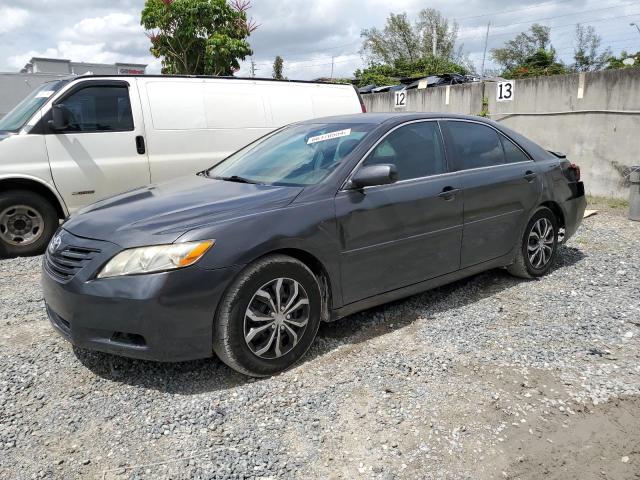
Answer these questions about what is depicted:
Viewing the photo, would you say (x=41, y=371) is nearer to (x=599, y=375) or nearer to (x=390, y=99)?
(x=599, y=375)

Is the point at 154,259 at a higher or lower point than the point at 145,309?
higher

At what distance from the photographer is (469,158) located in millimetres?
4473

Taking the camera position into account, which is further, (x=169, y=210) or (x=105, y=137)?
(x=105, y=137)

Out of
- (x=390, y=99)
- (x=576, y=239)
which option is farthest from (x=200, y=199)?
(x=390, y=99)

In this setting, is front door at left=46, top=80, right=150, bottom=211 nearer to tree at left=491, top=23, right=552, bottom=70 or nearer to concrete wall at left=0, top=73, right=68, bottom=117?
concrete wall at left=0, top=73, right=68, bottom=117

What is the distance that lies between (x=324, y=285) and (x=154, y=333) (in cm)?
112

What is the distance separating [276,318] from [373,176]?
1128 mm

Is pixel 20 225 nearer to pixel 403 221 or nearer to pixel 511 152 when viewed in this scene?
pixel 403 221

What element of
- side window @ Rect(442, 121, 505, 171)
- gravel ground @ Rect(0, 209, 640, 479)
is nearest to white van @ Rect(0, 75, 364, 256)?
gravel ground @ Rect(0, 209, 640, 479)

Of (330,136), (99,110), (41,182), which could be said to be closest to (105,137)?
(99,110)

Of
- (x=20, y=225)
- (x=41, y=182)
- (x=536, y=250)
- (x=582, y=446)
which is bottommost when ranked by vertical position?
(x=582, y=446)

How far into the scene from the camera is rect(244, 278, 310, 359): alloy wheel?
10.3ft

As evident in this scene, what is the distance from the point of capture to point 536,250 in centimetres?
502

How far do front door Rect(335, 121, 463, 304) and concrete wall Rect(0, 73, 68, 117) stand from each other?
62.8 feet
